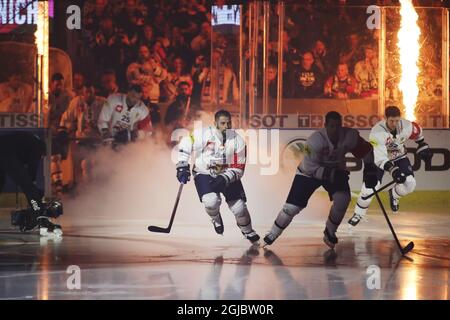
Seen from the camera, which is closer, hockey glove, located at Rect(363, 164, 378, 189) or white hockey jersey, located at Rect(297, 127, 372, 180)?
white hockey jersey, located at Rect(297, 127, 372, 180)

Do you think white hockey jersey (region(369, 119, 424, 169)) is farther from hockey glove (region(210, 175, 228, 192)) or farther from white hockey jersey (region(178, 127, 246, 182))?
hockey glove (region(210, 175, 228, 192))

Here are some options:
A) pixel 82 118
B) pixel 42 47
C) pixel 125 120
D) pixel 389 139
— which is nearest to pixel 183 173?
pixel 389 139

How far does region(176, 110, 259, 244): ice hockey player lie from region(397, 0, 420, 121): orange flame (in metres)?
4.79

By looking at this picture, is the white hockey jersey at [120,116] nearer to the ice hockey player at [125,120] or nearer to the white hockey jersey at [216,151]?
the ice hockey player at [125,120]

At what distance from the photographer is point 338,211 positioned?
9.99m

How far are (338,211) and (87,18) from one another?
256 inches

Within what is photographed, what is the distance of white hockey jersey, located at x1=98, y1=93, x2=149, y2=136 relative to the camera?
1481cm

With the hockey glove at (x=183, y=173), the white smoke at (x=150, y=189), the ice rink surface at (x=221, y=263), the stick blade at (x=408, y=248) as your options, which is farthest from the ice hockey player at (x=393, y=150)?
the hockey glove at (x=183, y=173)

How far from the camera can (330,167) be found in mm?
9914

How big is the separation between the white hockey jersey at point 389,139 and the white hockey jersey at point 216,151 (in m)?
2.35

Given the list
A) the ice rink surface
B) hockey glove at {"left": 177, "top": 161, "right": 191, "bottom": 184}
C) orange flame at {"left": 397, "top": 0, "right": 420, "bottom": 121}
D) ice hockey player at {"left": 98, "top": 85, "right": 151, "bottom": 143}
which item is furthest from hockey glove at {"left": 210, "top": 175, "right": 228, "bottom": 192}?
orange flame at {"left": 397, "top": 0, "right": 420, "bottom": 121}

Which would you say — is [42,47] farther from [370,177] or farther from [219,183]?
[370,177]

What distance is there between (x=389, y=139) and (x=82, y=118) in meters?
4.59

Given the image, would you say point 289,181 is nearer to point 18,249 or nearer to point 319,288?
point 18,249
